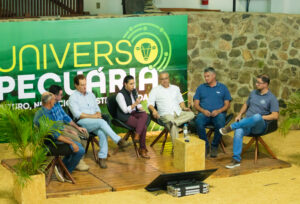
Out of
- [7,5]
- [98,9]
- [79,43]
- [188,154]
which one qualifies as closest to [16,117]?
[188,154]

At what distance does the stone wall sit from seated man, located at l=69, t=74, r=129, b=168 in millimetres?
2628

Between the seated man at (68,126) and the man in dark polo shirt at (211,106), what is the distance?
1.79 metres

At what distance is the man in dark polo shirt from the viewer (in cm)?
952

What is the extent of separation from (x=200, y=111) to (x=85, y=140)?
1824 millimetres

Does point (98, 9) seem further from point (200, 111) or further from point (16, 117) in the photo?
point (16, 117)

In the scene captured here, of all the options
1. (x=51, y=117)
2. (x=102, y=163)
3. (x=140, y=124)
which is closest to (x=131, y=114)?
(x=140, y=124)

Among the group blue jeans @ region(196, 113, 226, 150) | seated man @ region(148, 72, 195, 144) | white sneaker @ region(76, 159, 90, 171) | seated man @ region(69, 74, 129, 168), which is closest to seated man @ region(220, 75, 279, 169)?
blue jeans @ region(196, 113, 226, 150)

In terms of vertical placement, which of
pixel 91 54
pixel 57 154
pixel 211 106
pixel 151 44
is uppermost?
pixel 151 44

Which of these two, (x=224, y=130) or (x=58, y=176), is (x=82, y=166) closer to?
(x=58, y=176)

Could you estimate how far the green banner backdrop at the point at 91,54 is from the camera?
394 inches

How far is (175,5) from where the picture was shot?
18328 millimetres

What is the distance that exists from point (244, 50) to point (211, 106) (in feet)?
6.76

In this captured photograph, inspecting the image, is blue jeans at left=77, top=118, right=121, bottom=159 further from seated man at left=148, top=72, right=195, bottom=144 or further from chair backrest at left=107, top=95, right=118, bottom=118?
seated man at left=148, top=72, right=195, bottom=144

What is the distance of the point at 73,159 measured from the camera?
837 cm
